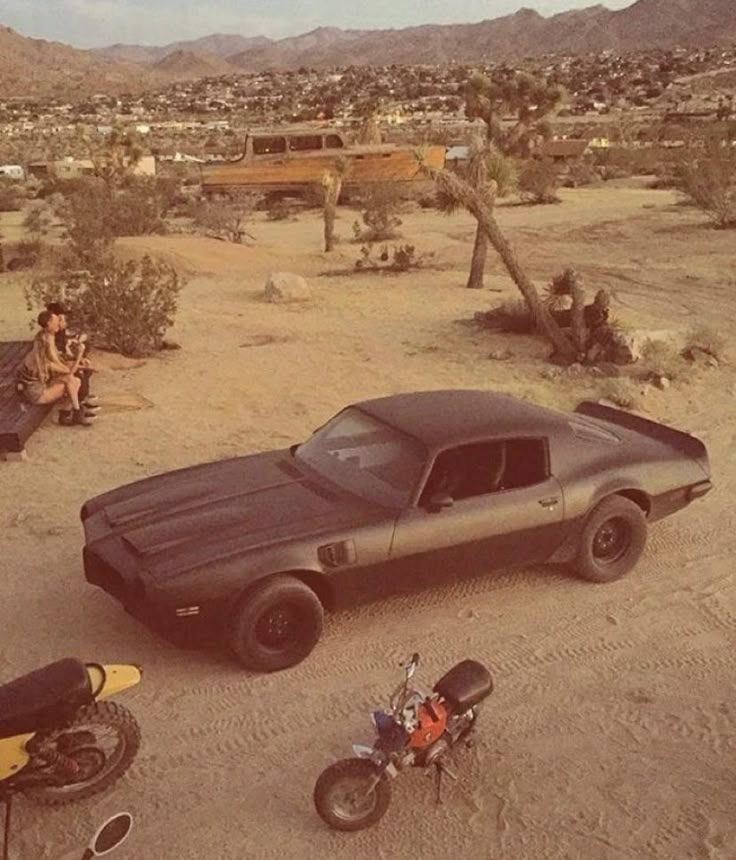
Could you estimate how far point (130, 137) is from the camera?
33.7m

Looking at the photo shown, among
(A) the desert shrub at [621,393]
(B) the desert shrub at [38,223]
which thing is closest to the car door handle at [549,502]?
(A) the desert shrub at [621,393]

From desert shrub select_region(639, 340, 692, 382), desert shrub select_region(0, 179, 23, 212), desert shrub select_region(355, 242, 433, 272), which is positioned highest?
desert shrub select_region(639, 340, 692, 382)

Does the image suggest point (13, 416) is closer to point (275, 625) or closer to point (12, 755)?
point (275, 625)

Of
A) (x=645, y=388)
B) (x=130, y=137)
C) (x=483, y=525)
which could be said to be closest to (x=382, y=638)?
(x=483, y=525)

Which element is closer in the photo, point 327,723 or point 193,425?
point 327,723

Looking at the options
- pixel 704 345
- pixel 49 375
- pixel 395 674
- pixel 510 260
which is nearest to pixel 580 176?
pixel 510 260

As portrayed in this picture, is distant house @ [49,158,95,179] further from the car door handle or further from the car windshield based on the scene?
the car door handle

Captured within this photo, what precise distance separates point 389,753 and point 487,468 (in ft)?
8.43

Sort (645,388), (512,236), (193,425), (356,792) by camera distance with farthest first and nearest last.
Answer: (512,236), (645,388), (193,425), (356,792)

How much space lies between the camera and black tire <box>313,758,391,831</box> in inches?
197

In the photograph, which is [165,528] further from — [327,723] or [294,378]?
[294,378]

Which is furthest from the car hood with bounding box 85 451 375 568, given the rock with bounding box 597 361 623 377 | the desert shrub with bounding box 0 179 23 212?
the desert shrub with bounding box 0 179 23 212

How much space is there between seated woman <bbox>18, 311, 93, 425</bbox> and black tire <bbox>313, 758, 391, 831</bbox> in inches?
268

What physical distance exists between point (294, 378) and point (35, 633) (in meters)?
6.30
